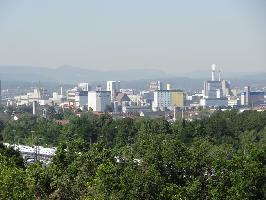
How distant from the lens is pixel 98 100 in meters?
96.7

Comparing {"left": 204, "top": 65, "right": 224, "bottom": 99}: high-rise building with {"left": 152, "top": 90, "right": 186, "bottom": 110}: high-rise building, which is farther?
{"left": 204, "top": 65, "right": 224, "bottom": 99}: high-rise building

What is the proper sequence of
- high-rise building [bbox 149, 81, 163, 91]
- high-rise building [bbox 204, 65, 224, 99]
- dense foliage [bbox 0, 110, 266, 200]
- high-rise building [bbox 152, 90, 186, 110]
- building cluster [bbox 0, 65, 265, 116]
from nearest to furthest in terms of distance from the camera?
dense foliage [bbox 0, 110, 266, 200] → building cluster [bbox 0, 65, 265, 116] → high-rise building [bbox 152, 90, 186, 110] → high-rise building [bbox 204, 65, 224, 99] → high-rise building [bbox 149, 81, 163, 91]

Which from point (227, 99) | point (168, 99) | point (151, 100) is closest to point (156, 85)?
point (151, 100)

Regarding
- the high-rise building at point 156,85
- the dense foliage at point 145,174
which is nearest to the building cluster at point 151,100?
the high-rise building at point 156,85

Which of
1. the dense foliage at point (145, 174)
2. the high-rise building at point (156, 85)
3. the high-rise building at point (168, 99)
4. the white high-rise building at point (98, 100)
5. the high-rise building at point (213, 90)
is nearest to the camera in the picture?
the dense foliage at point (145, 174)

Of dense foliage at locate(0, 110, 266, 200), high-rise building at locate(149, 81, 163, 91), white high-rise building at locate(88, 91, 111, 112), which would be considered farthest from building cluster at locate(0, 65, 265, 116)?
dense foliage at locate(0, 110, 266, 200)

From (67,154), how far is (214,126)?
1897cm

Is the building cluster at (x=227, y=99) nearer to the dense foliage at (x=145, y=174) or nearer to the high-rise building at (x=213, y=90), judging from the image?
the high-rise building at (x=213, y=90)

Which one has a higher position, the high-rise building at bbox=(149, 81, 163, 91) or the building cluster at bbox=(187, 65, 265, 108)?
the high-rise building at bbox=(149, 81, 163, 91)

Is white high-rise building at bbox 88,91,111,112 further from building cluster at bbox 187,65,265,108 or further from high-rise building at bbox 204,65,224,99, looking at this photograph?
high-rise building at bbox 204,65,224,99

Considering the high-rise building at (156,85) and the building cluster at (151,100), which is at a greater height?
the high-rise building at (156,85)

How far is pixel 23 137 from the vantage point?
131 ft

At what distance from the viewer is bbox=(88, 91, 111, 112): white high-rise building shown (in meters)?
96.3

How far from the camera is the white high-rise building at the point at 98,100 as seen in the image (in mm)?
96312
